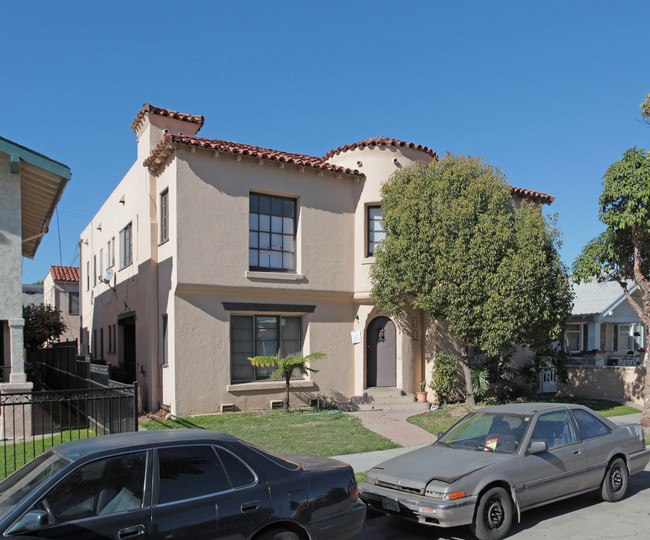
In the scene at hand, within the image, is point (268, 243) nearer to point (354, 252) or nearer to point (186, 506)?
point (354, 252)

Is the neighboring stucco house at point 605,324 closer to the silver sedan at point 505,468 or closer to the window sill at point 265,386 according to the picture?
the window sill at point 265,386

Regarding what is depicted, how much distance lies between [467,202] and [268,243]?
537 cm

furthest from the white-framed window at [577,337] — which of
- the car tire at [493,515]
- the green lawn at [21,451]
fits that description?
the green lawn at [21,451]

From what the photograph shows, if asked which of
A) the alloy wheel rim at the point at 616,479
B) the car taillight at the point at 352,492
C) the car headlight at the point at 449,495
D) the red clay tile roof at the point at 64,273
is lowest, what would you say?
the alloy wheel rim at the point at 616,479

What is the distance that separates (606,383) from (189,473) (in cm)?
1787

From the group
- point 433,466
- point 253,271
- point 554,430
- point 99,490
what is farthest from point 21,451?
point 554,430

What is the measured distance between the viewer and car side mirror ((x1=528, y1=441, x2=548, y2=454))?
21.6ft

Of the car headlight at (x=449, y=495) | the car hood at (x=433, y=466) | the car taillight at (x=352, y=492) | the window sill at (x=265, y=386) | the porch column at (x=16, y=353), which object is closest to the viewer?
the car taillight at (x=352, y=492)

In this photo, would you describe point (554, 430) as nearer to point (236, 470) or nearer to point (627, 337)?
point (236, 470)

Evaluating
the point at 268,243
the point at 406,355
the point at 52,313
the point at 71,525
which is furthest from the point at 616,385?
the point at 52,313

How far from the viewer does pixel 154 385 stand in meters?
15.2

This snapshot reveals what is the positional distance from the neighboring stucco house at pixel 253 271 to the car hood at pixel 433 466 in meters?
8.20

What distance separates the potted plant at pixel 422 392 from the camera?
623 inches

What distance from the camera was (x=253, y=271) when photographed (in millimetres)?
15125
